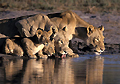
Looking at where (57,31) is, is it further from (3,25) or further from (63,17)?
(3,25)

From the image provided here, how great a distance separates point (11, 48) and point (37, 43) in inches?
42.2

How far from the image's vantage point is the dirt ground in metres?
23.6

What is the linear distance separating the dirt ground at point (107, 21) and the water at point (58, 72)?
666cm

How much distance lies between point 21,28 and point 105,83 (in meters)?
7.97

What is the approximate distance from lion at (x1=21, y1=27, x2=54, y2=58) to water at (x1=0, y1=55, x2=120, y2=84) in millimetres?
966

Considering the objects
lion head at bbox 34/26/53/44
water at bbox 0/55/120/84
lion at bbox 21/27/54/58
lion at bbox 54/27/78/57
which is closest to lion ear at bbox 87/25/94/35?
lion at bbox 54/27/78/57

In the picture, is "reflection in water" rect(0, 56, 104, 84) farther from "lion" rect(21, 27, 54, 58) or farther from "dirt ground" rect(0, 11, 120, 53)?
"dirt ground" rect(0, 11, 120, 53)

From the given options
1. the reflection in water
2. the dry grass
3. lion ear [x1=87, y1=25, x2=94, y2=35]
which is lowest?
the reflection in water

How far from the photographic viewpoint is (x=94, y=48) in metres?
20.0

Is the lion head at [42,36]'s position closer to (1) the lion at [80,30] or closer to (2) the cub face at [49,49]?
(2) the cub face at [49,49]

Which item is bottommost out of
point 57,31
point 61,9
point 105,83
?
point 105,83

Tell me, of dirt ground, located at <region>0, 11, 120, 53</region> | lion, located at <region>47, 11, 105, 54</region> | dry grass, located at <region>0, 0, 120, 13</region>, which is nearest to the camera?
lion, located at <region>47, 11, 105, 54</region>

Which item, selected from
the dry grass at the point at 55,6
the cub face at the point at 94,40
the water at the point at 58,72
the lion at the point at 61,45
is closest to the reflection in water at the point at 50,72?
the water at the point at 58,72

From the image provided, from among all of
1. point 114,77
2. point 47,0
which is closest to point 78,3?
point 47,0
